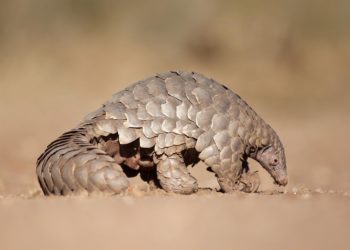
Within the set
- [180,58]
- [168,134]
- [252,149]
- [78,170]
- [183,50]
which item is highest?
[183,50]

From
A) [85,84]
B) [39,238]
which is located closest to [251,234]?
[39,238]

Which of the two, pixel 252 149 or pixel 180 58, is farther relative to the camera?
pixel 180 58

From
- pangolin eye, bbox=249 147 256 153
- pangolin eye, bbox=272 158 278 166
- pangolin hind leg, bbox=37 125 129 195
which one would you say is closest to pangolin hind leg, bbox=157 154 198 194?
pangolin hind leg, bbox=37 125 129 195

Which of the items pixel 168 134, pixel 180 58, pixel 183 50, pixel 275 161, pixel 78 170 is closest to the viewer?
pixel 78 170

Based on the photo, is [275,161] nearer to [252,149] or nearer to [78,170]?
[252,149]

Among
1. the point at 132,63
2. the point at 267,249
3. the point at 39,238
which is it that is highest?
the point at 132,63

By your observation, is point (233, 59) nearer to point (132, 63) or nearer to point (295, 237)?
point (132, 63)

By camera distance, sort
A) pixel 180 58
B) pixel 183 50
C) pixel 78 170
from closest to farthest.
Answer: pixel 78 170, pixel 180 58, pixel 183 50

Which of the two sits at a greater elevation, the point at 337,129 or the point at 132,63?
the point at 132,63

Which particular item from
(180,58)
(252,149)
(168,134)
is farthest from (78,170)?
(180,58)
